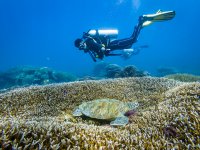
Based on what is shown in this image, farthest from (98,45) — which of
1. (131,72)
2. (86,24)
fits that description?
(86,24)

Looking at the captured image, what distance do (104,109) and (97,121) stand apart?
0.37 meters

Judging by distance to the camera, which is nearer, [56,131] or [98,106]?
[56,131]

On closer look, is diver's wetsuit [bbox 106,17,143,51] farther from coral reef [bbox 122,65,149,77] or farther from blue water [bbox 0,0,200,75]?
blue water [bbox 0,0,200,75]

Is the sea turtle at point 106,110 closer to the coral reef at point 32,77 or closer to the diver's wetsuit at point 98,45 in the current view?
the diver's wetsuit at point 98,45

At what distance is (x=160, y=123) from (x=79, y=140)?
1763 mm

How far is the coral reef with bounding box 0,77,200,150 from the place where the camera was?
3188 mm

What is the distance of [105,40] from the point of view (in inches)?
431

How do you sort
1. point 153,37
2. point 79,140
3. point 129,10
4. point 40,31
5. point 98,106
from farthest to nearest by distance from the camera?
point 153,37 → point 40,31 → point 129,10 → point 98,106 → point 79,140

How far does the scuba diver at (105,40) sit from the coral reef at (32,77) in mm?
11380

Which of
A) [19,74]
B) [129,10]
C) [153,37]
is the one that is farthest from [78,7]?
[19,74]

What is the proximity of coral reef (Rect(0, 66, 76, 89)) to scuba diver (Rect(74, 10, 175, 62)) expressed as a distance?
1138 cm

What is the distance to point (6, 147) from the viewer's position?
9.00 feet

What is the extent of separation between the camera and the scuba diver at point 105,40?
9977mm

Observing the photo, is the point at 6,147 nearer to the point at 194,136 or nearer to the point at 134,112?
the point at 194,136
